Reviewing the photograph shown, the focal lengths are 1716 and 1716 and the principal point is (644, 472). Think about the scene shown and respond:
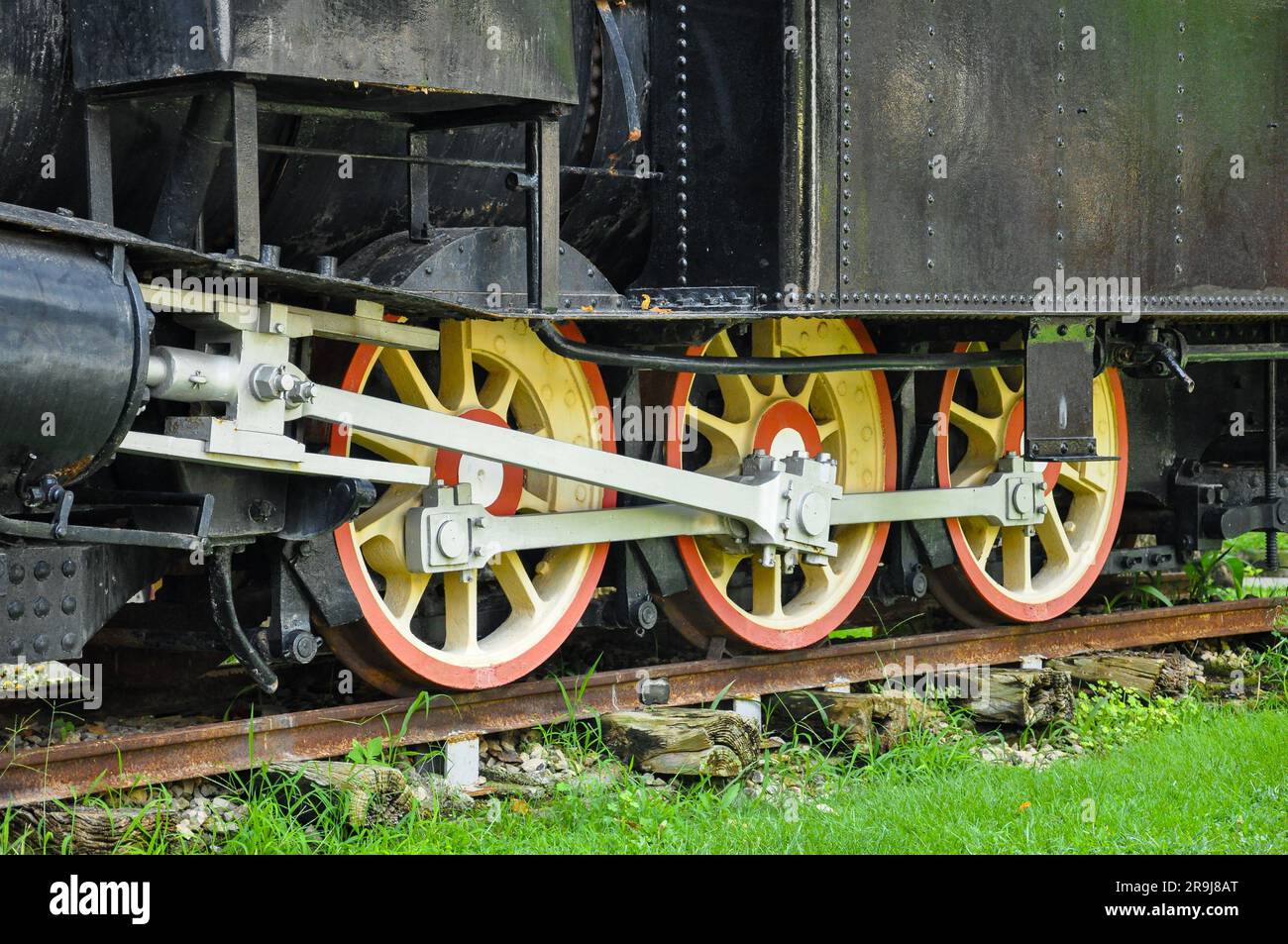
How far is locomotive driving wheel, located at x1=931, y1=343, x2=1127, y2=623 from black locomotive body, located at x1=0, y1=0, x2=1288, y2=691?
0.02 m

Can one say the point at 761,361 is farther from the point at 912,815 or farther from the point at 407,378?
the point at 912,815

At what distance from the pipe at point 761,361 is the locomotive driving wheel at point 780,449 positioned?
35cm

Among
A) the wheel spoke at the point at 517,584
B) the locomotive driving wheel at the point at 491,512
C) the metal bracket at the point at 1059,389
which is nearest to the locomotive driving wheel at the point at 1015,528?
the metal bracket at the point at 1059,389

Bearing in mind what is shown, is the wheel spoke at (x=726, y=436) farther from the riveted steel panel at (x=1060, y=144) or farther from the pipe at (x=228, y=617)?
the pipe at (x=228, y=617)

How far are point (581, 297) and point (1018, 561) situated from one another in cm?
307

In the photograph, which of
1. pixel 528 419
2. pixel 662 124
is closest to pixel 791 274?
pixel 662 124

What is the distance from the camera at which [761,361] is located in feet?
19.2

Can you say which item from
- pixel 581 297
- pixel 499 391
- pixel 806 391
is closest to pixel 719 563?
pixel 806 391

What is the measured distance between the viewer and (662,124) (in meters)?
5.61

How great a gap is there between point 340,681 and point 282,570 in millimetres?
737

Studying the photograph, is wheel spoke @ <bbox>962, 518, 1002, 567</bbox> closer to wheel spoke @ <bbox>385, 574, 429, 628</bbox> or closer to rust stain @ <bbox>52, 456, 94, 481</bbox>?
wheel spoke @ <bbox>385, 574, 429, 628</bbox>

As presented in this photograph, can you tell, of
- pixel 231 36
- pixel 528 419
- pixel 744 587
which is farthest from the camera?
pixel 744 587

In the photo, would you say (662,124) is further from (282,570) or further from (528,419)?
(282,570)

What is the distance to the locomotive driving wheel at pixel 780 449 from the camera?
636 centimetres
